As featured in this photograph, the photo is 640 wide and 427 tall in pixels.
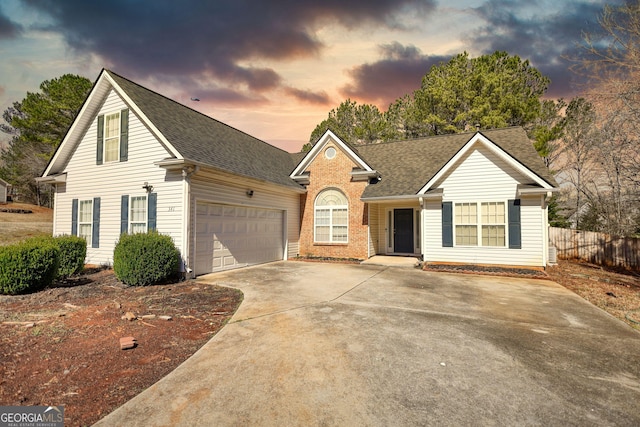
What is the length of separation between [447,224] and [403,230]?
3.40 meters

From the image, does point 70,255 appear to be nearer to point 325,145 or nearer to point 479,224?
point 325,145

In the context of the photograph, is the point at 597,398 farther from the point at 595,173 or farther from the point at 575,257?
the point at 595,173

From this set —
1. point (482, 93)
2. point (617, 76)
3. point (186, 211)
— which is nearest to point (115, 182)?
point (186, 211)

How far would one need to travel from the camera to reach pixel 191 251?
978 centimetres

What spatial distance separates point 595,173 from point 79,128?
29.0 m

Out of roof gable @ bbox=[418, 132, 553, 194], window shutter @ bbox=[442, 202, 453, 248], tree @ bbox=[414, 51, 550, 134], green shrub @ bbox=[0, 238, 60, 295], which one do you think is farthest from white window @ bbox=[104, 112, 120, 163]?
tree @ bbox=[414, 51, 550, 134]

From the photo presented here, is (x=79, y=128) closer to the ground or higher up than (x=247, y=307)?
higher up

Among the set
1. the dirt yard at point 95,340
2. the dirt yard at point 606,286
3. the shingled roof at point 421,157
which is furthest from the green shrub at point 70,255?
the dirt yard at point 606,286

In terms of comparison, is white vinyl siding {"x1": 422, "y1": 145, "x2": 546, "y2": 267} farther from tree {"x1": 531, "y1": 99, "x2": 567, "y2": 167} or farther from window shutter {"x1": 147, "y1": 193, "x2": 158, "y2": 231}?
tree {"x1": 531, "y1": 99, "x2": 567, "y2": 167}

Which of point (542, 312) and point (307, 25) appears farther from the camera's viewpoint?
point (307, 25)

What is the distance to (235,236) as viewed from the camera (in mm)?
11906

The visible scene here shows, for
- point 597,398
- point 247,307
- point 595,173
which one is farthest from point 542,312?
point 595,173

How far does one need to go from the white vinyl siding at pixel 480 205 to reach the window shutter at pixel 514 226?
6.7 inches

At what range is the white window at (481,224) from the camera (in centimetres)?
1193
